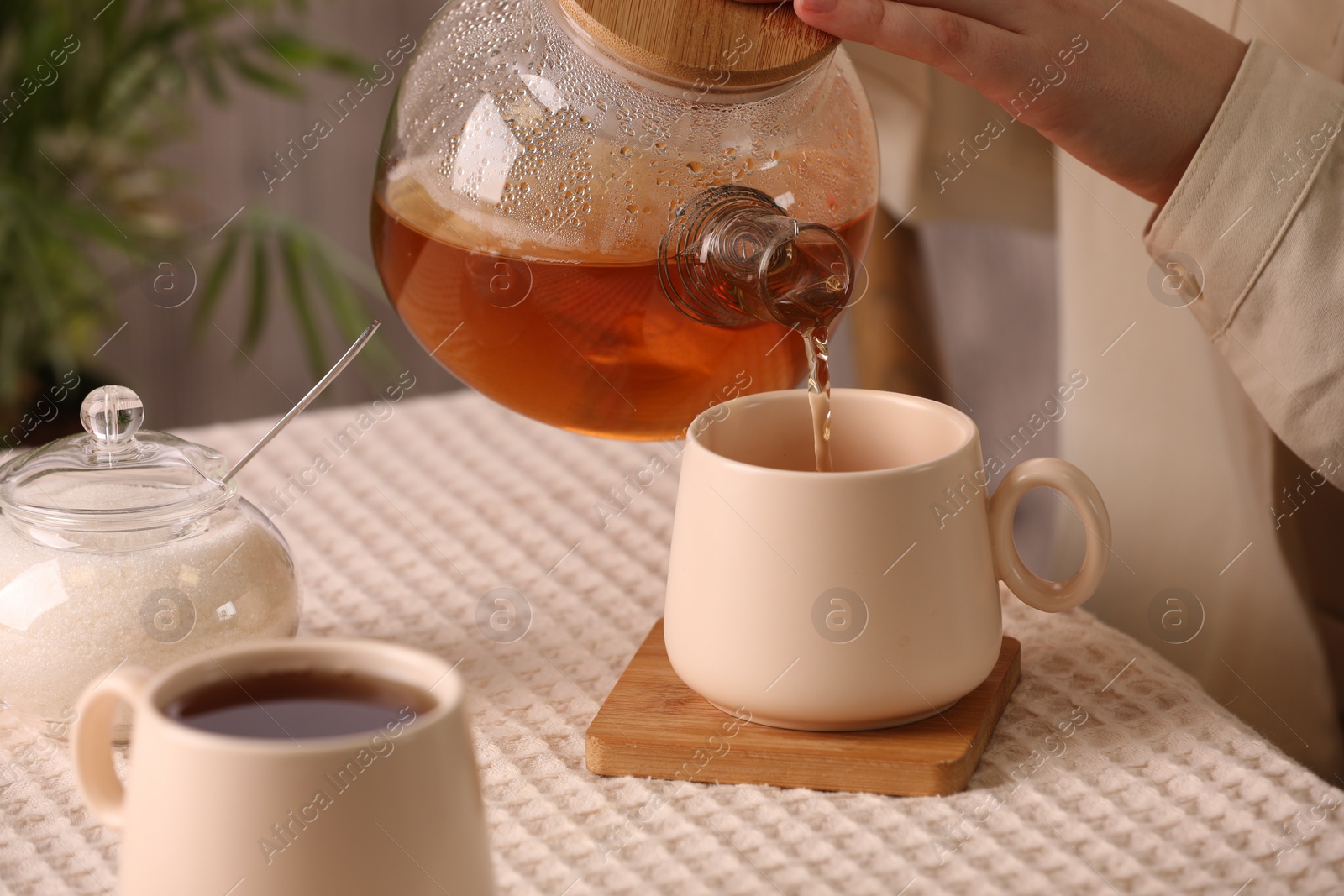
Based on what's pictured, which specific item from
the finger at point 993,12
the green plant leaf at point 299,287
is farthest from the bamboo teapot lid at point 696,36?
the green plant leaf at point 299,287

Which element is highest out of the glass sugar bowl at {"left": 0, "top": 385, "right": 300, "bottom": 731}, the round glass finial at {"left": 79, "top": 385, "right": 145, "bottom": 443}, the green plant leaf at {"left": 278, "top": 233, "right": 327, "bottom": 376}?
the round glass finial at {"left": 79, "top": 385, "right": 145, "bottom": 443}

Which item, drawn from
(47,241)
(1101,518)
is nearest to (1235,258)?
(1101,518)

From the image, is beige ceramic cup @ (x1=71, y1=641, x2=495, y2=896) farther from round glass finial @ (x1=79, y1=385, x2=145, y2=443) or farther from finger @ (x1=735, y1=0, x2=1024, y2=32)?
finger @ (x1=735, y1=0, x2=1024, y2=32)

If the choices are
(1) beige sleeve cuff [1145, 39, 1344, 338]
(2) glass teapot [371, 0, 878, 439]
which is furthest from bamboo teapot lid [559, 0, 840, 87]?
(1) beige sleeve cuff [1145, 39, 1344, 338]

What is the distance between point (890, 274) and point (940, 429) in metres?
0.60

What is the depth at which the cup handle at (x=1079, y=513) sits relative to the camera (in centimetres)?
54

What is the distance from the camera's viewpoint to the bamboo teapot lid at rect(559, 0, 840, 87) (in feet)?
1.75

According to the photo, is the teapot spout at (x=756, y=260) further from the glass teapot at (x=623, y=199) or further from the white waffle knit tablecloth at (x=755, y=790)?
the white waffle knit tablecloth at (x=755, y=790)

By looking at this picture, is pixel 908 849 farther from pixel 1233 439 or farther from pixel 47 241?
pixel 47 241

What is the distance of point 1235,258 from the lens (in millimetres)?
658

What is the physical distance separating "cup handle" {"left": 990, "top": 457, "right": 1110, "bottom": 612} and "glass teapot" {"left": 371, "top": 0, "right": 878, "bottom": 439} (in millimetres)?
108

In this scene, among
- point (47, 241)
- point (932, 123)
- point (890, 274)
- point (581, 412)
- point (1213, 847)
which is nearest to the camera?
point (1213, 847)

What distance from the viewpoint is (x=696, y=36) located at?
532 mm

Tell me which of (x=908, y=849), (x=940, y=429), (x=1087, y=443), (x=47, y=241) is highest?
(x=940, y=429)
